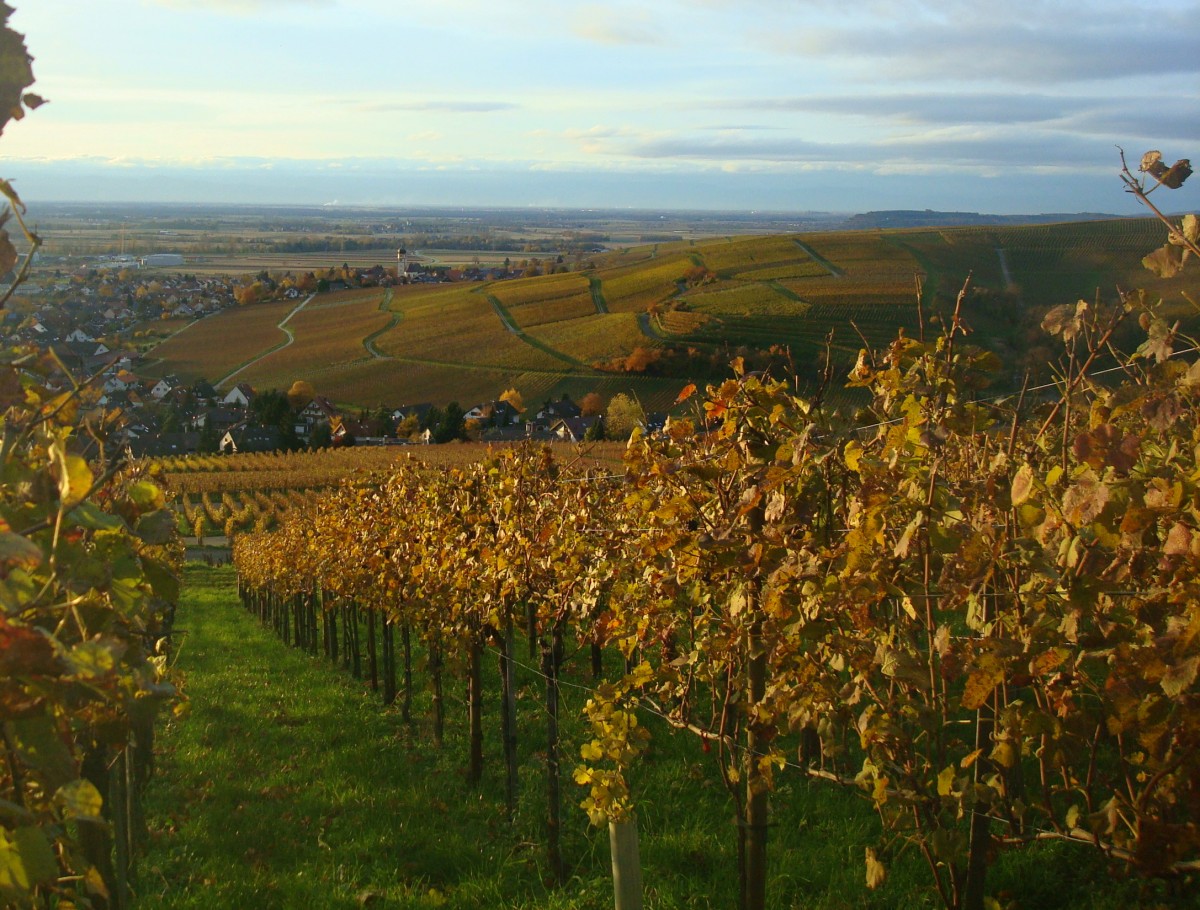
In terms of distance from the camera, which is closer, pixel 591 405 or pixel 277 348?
pixel 591 405

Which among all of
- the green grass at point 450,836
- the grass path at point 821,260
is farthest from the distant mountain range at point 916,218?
the green grass at point 450,836

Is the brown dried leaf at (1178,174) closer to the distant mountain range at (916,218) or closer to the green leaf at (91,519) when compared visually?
the green leaf at (91,519)

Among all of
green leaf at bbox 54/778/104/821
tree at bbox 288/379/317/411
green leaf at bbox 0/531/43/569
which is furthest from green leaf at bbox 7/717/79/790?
tree at bbox 288/379/317/411

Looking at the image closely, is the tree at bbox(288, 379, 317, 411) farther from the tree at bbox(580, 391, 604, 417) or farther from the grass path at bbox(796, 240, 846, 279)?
the grass path at bbox(796, 240, 846, 279)

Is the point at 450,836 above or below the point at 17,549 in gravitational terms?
below

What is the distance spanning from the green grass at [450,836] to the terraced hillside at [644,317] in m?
34.4

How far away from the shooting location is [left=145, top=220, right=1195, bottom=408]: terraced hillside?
167ft

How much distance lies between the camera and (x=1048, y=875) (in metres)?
4.60

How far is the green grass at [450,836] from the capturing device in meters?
4.68

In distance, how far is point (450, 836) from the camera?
18.9 feet

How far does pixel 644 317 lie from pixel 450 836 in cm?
5976

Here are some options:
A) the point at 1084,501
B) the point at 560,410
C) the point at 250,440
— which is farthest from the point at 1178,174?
the point at 250,440

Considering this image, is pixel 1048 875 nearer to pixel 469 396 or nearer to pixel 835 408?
pixel 835 408

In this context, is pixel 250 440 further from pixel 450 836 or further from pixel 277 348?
pixel 450 836
